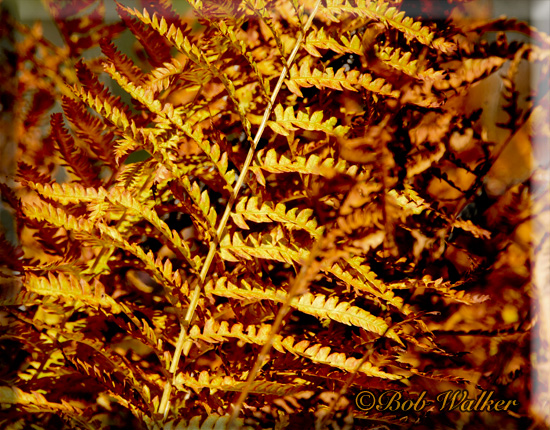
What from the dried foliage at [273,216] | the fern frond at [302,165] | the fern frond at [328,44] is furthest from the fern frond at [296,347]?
→ the fern frond at [328,44]

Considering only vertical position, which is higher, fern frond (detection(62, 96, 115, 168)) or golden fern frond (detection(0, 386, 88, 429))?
fern frond (detection(62, 96, 115, 168))

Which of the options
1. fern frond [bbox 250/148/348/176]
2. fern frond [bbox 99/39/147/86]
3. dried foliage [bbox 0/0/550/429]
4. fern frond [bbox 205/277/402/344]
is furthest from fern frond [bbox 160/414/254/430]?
fern frond [bbox 99/39/147/86]

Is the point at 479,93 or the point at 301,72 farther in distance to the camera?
the point at 479,93

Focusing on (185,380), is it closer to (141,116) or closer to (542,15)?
(141,116)

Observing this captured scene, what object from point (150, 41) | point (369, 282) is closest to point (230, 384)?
point (369, 282)

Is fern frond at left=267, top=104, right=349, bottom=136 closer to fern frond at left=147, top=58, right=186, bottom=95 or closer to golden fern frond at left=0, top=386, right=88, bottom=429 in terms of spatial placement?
fern frond at left=147, top=58, right=186, bottom=95

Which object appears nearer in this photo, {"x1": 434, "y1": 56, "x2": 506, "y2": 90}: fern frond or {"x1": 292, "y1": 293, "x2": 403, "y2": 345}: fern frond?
{"x1": 292, "y1": 293, "x2": 403, "y2": 345}: fern frond

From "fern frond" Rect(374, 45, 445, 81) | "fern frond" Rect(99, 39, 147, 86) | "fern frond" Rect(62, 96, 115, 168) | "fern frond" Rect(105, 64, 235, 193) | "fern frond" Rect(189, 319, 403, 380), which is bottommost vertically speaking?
"fern frond" Rect(189, 319, 403, 380)

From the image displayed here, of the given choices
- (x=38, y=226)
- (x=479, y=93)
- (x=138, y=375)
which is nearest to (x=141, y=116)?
(x=38, y=226)
